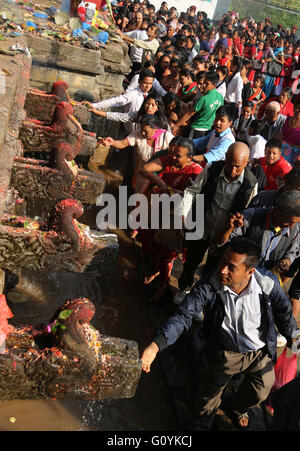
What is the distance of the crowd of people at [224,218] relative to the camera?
278 cm

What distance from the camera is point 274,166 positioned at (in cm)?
483

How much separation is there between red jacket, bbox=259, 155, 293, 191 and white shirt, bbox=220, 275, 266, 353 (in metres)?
2.31

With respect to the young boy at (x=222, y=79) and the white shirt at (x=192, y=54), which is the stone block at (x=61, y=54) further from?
the white shirt at (x=192, y=54)

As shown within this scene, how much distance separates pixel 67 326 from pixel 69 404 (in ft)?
4.54

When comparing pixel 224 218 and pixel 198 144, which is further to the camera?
pixel 198 144

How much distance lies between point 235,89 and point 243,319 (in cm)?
627

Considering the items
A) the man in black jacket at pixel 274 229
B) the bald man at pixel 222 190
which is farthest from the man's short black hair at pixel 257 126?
the man in black jacket at pixel 274 229

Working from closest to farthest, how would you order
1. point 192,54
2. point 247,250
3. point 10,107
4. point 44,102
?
point 247,250 → point 10,107 → point 44,102 → point 192,54

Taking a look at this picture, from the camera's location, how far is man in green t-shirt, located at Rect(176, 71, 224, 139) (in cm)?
611

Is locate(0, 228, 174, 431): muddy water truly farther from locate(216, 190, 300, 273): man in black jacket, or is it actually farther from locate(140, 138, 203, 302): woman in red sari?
locate(216, 190, 300, 273): man in black jacket

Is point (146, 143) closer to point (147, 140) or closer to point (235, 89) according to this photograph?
point (147, 140)

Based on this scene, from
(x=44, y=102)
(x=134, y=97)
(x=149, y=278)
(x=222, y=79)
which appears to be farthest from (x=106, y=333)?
(x=222, y=79)

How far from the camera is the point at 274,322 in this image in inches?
115
